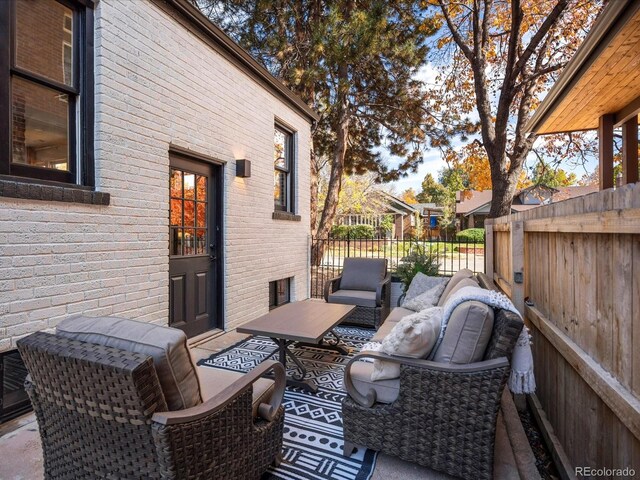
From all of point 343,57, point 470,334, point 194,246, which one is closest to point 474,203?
point 343,57

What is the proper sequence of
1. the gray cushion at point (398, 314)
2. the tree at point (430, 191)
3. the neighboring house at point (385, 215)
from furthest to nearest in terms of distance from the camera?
the tree at point (430, 191) < the neighboring house at point (385, 215) < the gray cushion at point (398, 314)

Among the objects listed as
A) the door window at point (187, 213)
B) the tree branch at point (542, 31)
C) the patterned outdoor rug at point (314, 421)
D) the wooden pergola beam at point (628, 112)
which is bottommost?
the patterned outdoor rug at point (314, 421)

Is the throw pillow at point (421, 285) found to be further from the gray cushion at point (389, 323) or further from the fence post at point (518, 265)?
the fence post at point (518, 265)

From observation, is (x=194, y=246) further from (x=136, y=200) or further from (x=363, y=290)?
(x=363, y=290)

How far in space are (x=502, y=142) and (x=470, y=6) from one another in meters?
3.71

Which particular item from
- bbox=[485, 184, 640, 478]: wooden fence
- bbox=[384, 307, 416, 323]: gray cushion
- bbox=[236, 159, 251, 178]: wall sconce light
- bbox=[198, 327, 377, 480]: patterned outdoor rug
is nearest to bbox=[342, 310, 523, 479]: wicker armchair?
bbox=[198, 327, 377, 480]: patterned outdoor rug

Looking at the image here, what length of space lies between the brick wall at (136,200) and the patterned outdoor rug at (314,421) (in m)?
0.86

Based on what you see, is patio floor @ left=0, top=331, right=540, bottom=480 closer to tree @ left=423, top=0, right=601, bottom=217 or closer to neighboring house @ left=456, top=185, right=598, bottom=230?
tree @ left=423, top=0, right=601, bottom=217

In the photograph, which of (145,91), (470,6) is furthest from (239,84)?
(470,6)

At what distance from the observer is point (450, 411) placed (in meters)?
1.81

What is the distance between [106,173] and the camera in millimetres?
2934

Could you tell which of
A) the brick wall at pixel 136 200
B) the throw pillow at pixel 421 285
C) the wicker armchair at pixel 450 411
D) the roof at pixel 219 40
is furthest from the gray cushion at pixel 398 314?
the roof at pixel 219 40

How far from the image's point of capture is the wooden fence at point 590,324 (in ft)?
4.39

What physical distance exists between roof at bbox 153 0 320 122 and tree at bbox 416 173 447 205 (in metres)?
34.8
